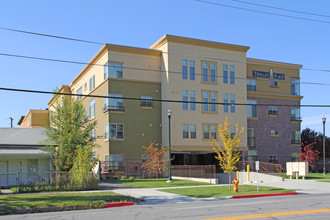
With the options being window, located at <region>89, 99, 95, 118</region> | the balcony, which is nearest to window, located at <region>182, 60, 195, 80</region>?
the balcony

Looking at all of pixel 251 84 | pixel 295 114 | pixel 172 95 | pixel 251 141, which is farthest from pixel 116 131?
pixel 295 114

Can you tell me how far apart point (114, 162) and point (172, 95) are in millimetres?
9165

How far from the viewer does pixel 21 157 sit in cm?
2933

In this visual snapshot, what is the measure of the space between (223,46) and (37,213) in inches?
1265

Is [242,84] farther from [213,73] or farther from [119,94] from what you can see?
[119,94]

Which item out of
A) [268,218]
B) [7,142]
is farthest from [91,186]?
[268,218]

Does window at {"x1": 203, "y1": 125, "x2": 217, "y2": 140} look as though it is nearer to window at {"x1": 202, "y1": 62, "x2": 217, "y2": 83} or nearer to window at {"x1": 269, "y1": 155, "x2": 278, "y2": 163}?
window at {"x1": 202, "y1": 62, "x2": 217, "y2": 83}

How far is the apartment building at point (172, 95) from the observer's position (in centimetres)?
3988

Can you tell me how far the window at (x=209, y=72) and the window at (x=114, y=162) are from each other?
1255 centimetres

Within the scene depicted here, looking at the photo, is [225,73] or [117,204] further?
[225,73]

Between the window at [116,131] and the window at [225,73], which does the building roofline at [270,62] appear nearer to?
the window at [225,73]

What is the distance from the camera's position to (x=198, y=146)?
4159 cm

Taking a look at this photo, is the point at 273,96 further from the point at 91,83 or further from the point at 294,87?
the point at 91,83

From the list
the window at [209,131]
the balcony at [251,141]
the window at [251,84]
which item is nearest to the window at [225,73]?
the window at [251,84]
